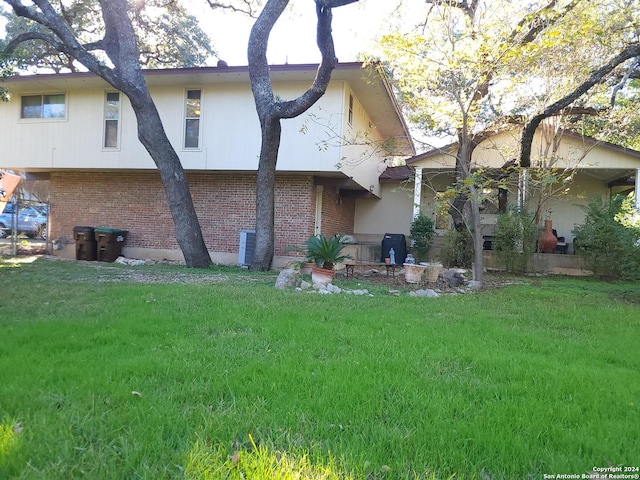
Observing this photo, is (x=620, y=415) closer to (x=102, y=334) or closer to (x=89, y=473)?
(x=89, y=473)

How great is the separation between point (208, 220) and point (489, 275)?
8.27 metres

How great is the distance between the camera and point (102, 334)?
3.96 meters

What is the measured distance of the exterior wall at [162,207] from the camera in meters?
12.7

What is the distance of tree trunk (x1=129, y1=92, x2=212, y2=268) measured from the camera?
1068 cm

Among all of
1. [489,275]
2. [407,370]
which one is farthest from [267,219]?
[407,370]

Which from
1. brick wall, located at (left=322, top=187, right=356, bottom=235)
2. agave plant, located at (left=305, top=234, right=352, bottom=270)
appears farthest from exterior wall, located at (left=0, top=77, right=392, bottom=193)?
agave plant, located at (left=305, top=234, right=352, bottom=270)

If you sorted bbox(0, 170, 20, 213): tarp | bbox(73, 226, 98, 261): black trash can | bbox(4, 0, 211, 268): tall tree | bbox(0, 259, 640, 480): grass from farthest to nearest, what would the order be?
bbox(73, 226, 98, 261): black trash can
bbox(0, 170, 20, 213): tarp
bbox(4, 0, 211, 268): tall tree
bbox(0, 259, 640, 480): grass

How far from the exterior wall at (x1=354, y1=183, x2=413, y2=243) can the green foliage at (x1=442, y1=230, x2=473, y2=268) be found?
5.04 metres

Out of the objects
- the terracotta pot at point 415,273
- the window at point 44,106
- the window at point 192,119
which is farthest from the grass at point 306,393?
the window at point 44,106

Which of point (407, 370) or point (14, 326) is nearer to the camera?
point (407, 370)

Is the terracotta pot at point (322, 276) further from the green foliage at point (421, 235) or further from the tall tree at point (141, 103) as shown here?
the green foliage at point (421, 235)

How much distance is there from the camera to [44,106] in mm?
14008

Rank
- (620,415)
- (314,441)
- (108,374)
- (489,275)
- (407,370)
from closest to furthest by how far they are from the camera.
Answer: (314,441) < (620,415) < (108,374) < (407,370) < (489,275)

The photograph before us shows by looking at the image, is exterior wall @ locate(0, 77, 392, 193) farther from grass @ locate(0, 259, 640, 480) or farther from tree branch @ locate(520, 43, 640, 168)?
grass @ locate(0, 259, 640, 480)
